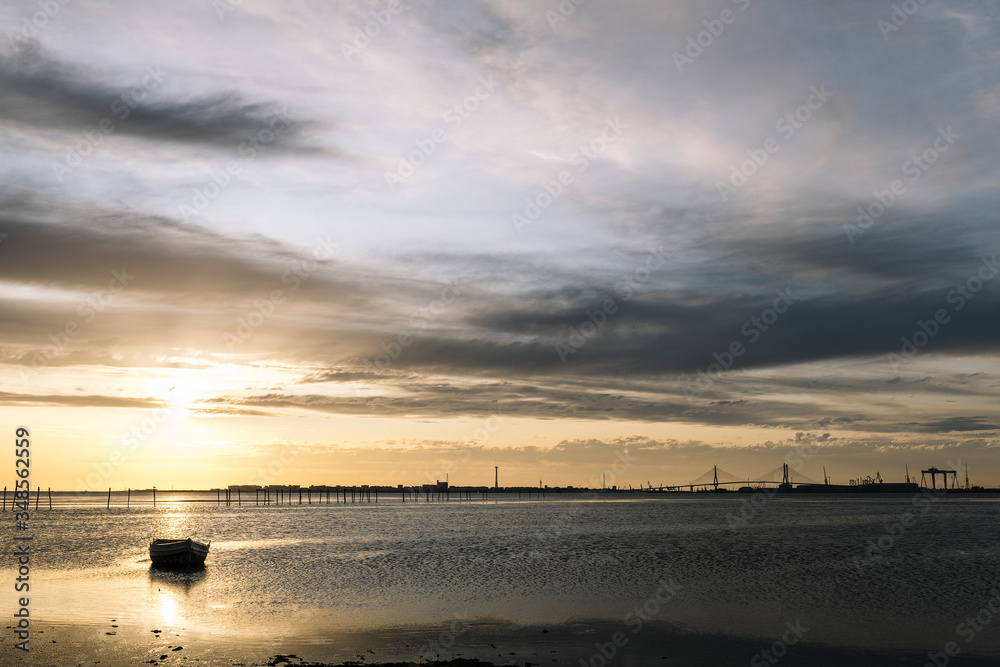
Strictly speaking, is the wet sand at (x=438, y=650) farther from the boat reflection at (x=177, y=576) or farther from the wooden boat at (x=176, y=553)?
the wooden boat at (x=176, y=553)

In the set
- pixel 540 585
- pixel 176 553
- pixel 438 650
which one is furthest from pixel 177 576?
pixel 438 650

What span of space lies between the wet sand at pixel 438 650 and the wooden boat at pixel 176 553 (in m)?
25.7

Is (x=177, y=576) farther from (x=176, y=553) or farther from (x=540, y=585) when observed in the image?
(x=540, y=585)

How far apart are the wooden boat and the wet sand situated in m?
25.7

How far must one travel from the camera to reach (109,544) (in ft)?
273

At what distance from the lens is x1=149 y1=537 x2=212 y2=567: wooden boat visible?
194 ft

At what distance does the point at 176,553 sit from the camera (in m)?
59.2

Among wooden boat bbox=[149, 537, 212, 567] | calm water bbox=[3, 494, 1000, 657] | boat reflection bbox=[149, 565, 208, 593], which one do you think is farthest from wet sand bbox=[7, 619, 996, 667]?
wooden boat bbox=[149, 537, 212, 567]

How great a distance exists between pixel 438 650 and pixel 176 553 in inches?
1491

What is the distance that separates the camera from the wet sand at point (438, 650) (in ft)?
90.5

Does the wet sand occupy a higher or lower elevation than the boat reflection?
higher

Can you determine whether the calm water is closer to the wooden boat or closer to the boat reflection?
the boat reflection

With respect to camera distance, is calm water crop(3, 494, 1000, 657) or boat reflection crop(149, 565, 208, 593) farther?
boat reflection crop(149, 565, 208, 593)

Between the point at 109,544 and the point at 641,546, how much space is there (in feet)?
192
